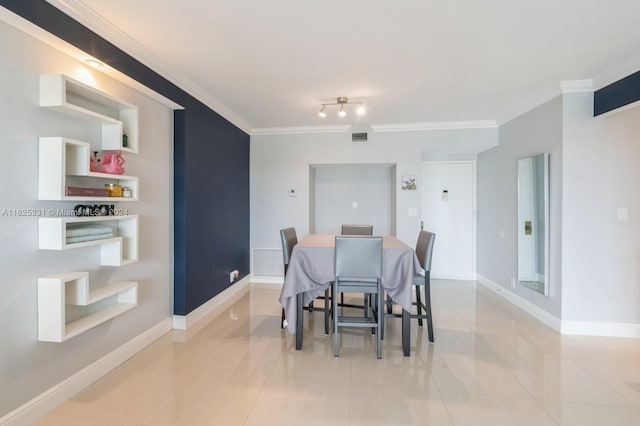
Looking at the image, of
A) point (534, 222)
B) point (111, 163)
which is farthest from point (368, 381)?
point (534, 222)

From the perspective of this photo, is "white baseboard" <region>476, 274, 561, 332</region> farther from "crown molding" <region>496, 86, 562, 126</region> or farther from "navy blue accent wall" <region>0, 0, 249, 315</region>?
"navy blue accent wall" <region>0, 0, 249, 315</region>

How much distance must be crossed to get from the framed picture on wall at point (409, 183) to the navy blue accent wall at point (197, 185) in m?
2.43

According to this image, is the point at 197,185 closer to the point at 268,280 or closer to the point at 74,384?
the point at 74,384

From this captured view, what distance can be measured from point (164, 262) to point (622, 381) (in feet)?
12.4

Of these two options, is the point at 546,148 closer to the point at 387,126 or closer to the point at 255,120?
the point at 387,126

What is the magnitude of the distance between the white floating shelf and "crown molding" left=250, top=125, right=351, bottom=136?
285 centimetres

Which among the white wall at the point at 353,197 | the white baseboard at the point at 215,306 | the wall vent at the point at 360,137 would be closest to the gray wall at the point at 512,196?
the white wall at the point at 353,197

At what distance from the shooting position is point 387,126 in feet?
14.8

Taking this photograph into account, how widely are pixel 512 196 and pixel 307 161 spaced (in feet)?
9.33

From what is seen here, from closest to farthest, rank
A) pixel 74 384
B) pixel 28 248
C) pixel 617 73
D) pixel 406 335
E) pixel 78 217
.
Answer: pixel 28 248 → pixel 78 217 → pixel 74 384 → pixel 406 335 → pixel 617 73

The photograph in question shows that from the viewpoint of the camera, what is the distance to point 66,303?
6.20ft

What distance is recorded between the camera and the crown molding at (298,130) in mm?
4617

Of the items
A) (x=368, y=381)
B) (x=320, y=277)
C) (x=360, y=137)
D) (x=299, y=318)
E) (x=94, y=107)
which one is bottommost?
(x=368, y=381)

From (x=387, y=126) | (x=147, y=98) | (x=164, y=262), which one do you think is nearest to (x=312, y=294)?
(x=164, y=262)
